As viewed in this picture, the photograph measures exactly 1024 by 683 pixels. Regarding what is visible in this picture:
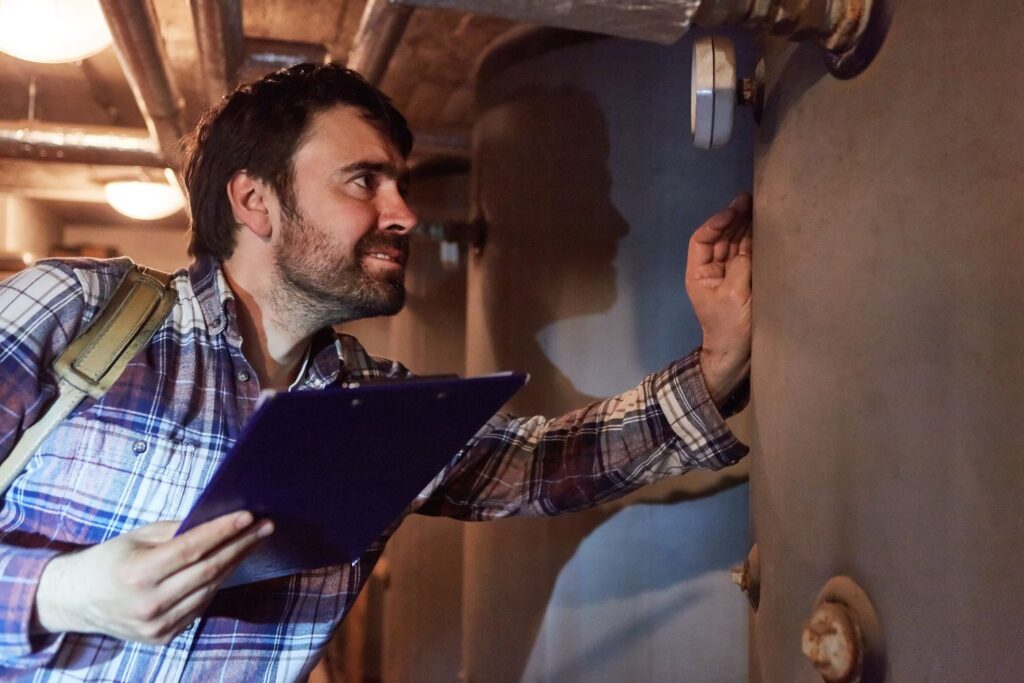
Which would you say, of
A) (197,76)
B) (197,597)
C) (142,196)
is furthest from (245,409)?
(142,196)

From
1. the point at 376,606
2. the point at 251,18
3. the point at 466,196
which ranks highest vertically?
the point at 251,18

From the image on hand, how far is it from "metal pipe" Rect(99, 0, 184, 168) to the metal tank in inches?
42.4

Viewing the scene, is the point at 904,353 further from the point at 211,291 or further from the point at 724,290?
the point at 211,291

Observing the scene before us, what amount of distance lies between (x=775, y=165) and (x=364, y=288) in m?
0.55

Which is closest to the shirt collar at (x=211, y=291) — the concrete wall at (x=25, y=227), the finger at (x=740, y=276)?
the finger at (x=740, y=276)

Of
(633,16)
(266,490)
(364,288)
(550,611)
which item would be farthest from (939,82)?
(550,611)

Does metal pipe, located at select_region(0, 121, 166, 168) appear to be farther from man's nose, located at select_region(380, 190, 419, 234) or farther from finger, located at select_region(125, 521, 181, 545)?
finger, located at select_region(125, 521, 181, 545)

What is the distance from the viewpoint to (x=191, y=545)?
0.69 m

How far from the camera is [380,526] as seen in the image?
926 mm

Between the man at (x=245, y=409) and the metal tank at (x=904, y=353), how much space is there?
0.28 meters

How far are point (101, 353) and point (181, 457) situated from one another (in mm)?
146

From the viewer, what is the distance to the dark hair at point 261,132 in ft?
3.73

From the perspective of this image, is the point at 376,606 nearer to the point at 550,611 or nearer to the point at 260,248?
the point at 550,611

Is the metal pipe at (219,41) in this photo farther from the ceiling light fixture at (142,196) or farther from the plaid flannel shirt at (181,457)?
the ceiling light fixture at (142,196)
